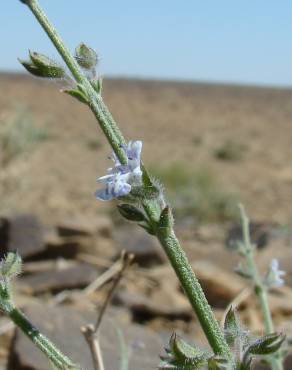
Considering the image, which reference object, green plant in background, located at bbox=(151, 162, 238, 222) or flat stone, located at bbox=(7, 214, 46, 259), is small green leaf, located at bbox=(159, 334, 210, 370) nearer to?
flat stone, located at bbox=(7, 214, 46, 259)

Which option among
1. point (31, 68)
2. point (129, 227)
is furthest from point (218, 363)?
point (129, 227)

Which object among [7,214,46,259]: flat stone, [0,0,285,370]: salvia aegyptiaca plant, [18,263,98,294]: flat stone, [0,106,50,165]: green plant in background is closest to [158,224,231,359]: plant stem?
[0,0,285,370]: salvia aegyptiaca plant

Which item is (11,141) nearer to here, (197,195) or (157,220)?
(197,195)

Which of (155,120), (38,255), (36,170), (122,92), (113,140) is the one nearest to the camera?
(113,140)

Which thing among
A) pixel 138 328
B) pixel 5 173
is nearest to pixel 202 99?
pixel 5 173

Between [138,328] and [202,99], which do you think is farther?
[202,99]

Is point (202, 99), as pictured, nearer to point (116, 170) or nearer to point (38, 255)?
point (38, 255)
